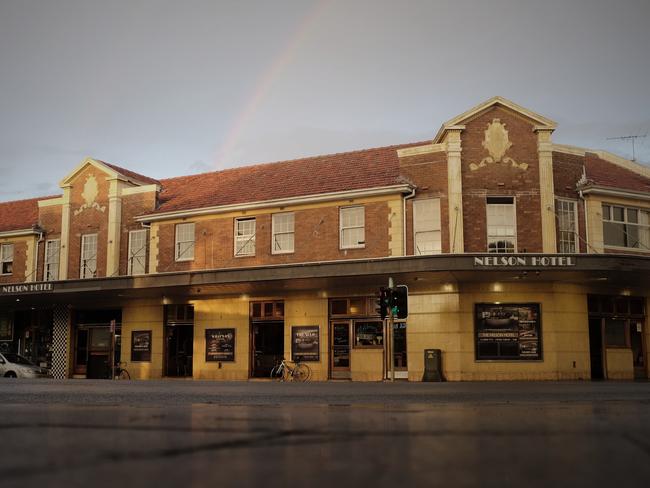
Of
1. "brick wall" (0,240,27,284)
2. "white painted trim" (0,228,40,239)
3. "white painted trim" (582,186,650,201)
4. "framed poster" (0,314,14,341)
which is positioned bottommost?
"framed poster" (0,314,14,341)

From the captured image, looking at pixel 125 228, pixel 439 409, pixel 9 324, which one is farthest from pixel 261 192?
pixel 439 409

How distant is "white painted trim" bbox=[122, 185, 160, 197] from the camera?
106ft

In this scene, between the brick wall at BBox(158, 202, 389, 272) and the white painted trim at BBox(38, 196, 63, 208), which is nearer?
the brick wall at BBox(158, 202, 389, 272)

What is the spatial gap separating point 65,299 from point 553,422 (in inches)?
1059

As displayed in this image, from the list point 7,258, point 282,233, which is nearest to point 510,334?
point 282,233

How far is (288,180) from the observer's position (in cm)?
3053

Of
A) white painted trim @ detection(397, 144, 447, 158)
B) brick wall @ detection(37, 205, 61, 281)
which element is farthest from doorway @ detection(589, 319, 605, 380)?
brick wall @ detection(37, 205, 61, 281)

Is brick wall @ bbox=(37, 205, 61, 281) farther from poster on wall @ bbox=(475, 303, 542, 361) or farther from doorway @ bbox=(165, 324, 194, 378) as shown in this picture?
poster on wall @ bbox=(475, 303, 542, 361)

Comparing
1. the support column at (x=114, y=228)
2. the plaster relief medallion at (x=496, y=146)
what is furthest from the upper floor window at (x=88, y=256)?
the plaster relief medallion at (x=496, y=146)

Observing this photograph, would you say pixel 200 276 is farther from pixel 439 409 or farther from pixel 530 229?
pixel 439 409

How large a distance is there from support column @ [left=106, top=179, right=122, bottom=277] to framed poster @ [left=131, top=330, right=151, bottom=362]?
9.64 feet

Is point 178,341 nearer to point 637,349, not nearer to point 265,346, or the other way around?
point 265,346

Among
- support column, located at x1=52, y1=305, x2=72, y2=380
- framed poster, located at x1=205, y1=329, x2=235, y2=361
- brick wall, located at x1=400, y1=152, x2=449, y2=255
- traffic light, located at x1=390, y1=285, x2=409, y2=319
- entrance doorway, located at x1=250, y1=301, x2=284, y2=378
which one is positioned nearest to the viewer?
traffic light, located at x1=390, y1=285, x2=409, y2=319

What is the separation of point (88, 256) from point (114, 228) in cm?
214
